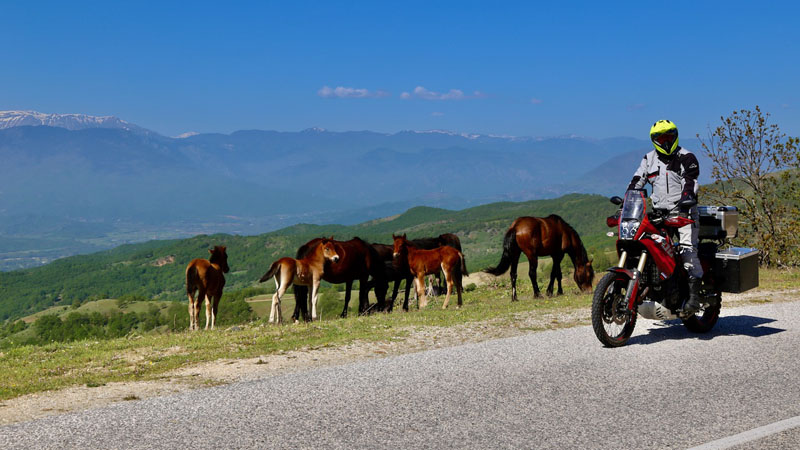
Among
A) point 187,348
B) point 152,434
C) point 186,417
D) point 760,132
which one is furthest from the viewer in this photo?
point 760,132

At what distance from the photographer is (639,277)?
9680 millimetres

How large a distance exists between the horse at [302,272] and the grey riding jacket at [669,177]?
805cm

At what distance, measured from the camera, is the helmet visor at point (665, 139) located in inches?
394

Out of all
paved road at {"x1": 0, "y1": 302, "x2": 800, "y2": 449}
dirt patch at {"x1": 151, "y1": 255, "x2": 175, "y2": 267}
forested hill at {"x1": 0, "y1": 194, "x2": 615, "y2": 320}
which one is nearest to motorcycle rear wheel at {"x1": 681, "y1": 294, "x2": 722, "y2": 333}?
paved road at {"x1": 0, "y1": 302, "x2": 800, "y2": 449}

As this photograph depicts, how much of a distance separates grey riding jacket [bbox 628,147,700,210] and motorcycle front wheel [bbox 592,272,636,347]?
1335mm

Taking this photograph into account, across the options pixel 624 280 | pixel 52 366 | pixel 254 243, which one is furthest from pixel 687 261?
pixel 254 243

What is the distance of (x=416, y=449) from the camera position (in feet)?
19.1

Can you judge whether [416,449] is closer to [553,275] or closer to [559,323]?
[559,323]

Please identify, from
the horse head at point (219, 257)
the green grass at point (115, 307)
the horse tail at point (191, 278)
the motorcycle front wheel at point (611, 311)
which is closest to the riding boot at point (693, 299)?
the motorcycle front wheel at point (611, 311)

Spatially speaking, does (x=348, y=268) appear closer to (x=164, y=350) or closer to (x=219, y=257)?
(x=219, y=257)

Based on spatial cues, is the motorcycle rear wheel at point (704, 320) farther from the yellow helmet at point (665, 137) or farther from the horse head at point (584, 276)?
the horse head at point (584, 276)

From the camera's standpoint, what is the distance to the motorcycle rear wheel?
1077 cm

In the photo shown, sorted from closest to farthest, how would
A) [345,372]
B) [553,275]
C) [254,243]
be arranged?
[345,372]
[553,275]
[254,243]

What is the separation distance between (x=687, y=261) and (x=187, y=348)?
299 inches
